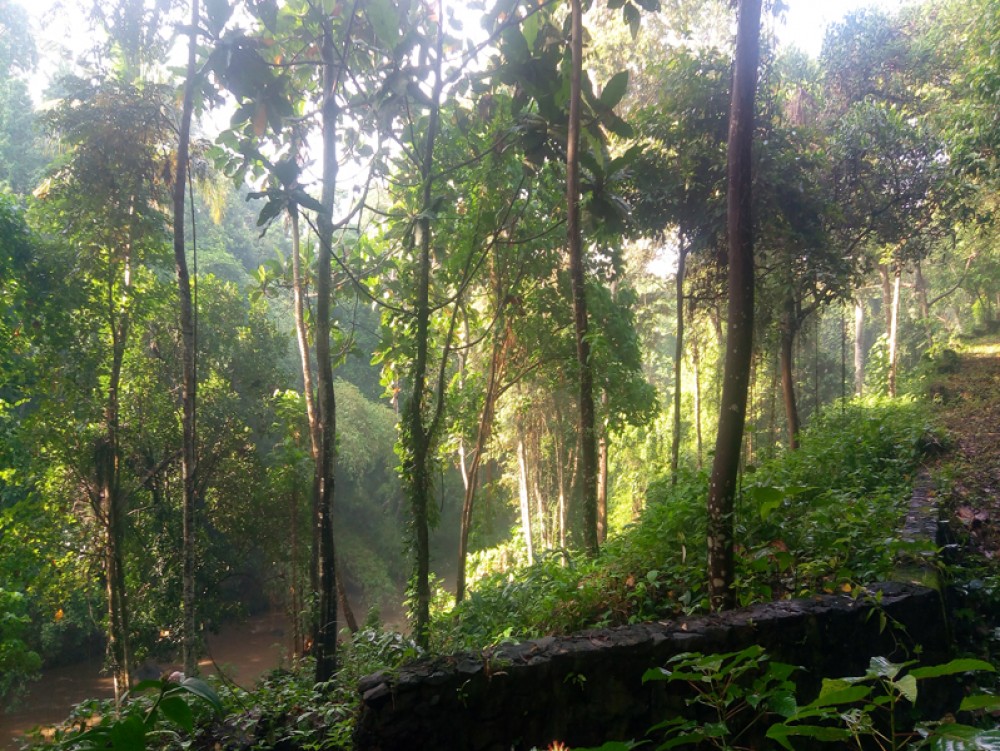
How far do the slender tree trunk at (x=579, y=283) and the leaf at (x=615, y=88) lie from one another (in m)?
0.40

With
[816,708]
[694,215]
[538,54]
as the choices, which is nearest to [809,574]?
[816,708]

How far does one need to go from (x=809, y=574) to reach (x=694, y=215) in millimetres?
6509

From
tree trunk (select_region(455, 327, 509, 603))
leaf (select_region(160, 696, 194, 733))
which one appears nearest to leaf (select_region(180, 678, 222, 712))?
leaf (select_region(160, 696, 194, 733))

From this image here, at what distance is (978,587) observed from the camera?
431cm

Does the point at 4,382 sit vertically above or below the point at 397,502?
above

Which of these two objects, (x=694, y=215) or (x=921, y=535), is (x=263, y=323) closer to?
(x=694, y=215)

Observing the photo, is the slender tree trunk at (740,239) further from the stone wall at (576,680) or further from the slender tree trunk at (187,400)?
the slender tree trunk at (187,400)

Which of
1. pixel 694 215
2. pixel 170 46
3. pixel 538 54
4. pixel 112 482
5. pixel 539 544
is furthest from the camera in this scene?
pixel 539 544

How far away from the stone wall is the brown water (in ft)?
31.0

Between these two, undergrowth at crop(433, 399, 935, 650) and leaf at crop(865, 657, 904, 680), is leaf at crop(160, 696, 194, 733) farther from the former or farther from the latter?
undergrowth at crop(433, 399, 935, 650)

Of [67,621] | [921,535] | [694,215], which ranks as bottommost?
[67,621]

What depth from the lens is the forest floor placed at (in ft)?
18.0

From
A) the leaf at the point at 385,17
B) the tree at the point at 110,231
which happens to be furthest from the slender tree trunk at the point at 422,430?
the tree at the point at 110,231

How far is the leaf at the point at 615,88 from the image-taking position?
18.1 feet
